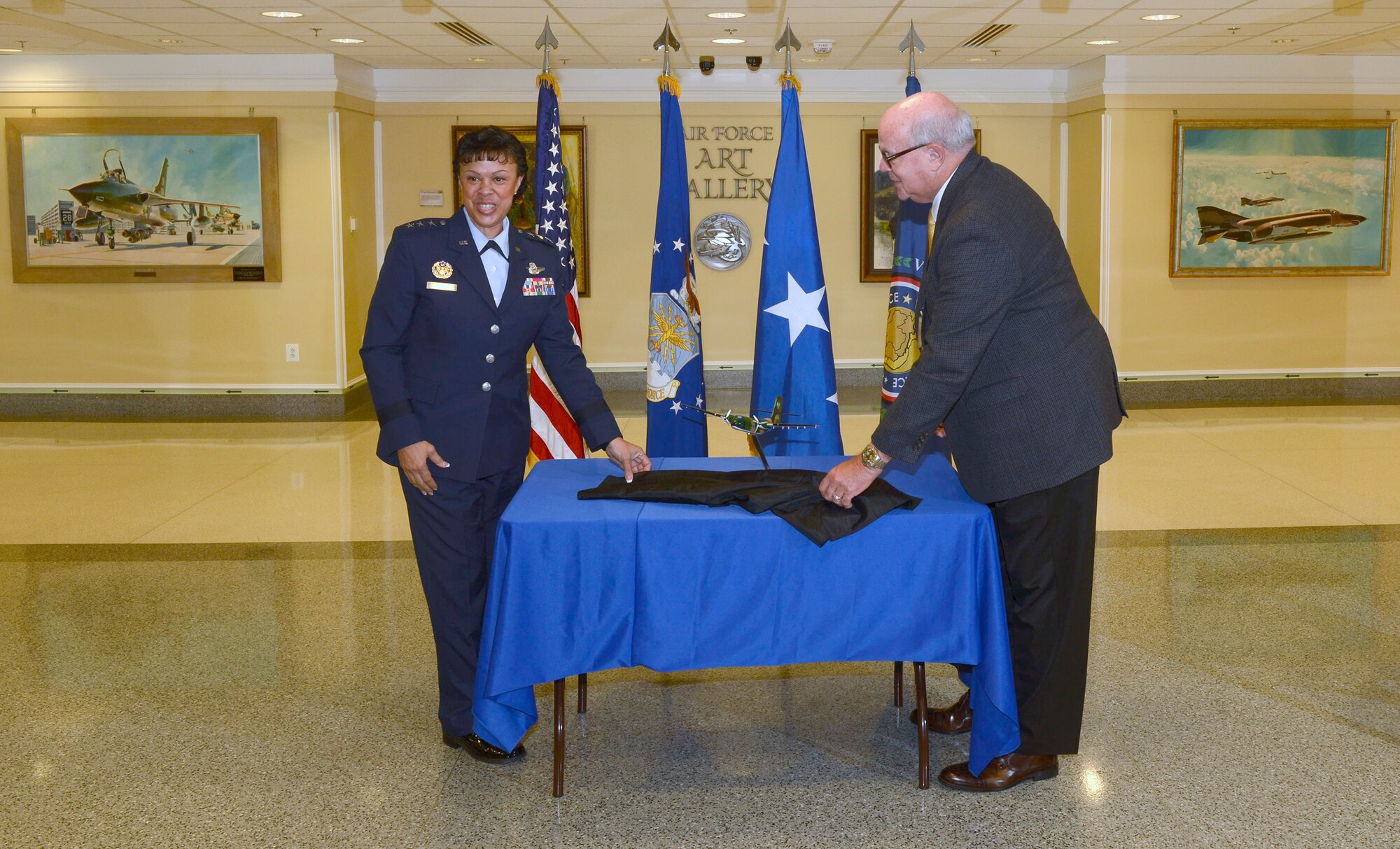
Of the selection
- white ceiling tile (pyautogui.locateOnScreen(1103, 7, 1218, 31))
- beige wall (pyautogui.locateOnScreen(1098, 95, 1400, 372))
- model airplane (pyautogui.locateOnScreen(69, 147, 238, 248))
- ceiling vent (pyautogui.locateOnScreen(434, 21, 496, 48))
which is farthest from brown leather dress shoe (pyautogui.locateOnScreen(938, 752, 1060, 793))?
model airplane (pyautogui.locateOnScreen(69, 147, 238, 248))

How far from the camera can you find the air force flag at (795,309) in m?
4.89

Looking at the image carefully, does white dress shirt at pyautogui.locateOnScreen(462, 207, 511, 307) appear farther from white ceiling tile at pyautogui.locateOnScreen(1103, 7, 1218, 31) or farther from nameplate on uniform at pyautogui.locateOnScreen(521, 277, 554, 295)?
white ceiling tile at pyautogui.locateOnScreen(1103, 7, 1218, 31)

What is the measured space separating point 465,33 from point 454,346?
19.2 feet

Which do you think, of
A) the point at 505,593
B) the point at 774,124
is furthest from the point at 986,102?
the point at 505,593

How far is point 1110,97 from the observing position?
394 inches

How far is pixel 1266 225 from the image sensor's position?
402 inches

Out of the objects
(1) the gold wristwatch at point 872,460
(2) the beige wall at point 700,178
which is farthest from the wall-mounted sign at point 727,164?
(1) the gold wristwatch at point 872,460

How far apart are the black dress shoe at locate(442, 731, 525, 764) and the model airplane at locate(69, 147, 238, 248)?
759 cm

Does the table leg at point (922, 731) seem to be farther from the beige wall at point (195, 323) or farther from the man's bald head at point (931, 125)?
the beige wall at point (195, 323)

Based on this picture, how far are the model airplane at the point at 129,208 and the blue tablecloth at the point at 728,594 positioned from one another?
801 cm

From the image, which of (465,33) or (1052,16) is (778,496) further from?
(465,33)

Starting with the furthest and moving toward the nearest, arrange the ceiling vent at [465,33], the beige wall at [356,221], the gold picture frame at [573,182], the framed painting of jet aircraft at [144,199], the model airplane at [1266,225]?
the gold picture frame at [573,182] → the model airplane at [1266,225] → the beige wall at [356,221] → the framed painting of jet aircraft at [144,199] → the ceiling vent at [465,33]

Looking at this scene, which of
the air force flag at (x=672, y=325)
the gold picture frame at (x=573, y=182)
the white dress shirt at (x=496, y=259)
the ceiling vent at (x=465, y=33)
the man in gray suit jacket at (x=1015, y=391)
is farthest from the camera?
the gold picture frame at (x=573, y=182)

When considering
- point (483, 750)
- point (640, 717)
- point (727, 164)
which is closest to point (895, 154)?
point (640, 717)
